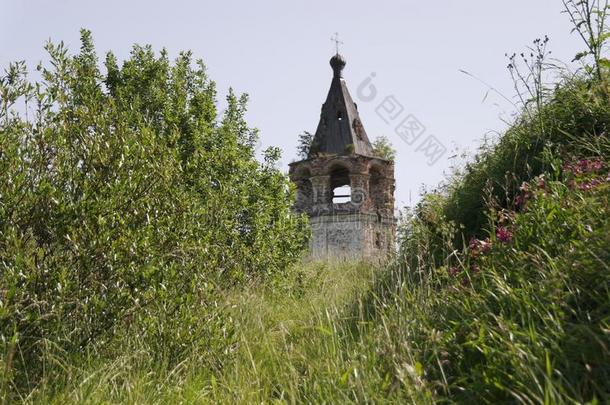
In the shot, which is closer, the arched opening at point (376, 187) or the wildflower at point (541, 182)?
the wildflower at point (541, 182)

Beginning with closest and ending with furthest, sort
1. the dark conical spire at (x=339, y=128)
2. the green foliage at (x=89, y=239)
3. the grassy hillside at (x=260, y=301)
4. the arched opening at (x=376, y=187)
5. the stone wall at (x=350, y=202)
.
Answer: the grassy hillside at (x=260, y=301), the green foliage at (x=89, y=239), the stone wall at (x=350, y=202), the arched opening at (x=376, y=187), the dark conical spire at (x=339, y=128)

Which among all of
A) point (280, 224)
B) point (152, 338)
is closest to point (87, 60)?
point (280, 224)

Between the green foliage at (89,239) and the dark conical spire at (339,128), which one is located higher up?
the dark conical spire at (339,128)

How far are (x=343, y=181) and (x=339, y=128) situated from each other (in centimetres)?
257

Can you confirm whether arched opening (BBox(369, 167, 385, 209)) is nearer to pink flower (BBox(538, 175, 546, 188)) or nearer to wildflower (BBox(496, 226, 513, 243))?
pink flower (BBox(538, 175, 546, 188))

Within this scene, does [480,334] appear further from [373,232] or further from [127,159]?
[373,232]

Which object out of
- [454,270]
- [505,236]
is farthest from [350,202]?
[505,236]

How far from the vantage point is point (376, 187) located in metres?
25.6

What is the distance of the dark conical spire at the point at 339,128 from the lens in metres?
25.8

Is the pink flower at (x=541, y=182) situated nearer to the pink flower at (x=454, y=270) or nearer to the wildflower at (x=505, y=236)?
the wildflower at (x=505, y=236)

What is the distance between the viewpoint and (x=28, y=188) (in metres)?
3.96

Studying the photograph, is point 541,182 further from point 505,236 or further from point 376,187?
point 376,187

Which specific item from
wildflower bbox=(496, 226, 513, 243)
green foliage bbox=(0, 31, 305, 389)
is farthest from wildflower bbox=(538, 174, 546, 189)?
Result: green foliage bbox=(0, 31, 305, 389)

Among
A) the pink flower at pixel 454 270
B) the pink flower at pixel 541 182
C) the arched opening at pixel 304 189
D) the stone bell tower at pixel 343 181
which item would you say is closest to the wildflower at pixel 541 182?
the pink flower at pixel 541 182
